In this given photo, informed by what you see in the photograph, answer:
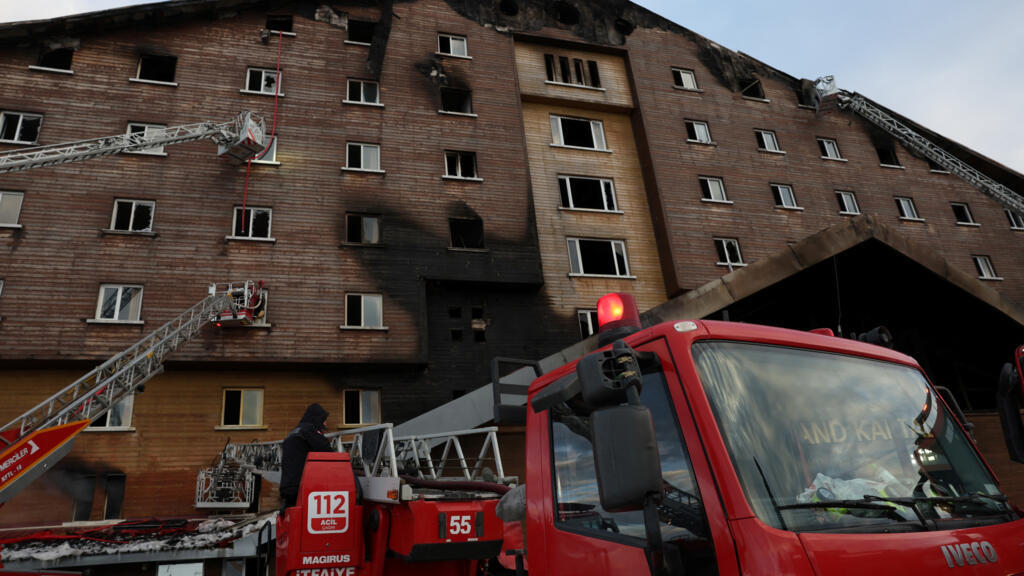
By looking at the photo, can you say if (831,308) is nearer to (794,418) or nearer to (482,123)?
(794,418)

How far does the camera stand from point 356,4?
23875mm

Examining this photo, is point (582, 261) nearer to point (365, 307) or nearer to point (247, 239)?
point (365, 307)

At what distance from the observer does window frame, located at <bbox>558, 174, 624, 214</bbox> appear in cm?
2359

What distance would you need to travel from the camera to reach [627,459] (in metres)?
2.30

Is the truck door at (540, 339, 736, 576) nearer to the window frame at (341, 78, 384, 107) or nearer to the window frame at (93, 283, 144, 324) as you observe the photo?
the window frame at (93, 283, 144, 324)

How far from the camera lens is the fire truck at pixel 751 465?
234cm

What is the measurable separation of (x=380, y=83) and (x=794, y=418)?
74.7 feet

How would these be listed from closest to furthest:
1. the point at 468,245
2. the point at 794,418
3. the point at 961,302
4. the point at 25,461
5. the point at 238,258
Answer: the point at 794,418, the point at 25,461, the point at 961,302, the point at 238,258, the point at 468,245

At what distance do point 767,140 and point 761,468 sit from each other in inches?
1124

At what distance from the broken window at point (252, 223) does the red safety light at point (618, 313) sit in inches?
692

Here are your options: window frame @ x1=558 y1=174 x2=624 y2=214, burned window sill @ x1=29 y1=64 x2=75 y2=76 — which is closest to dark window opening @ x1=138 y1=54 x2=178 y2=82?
burned window sill @ x1=29 y1=64 x2=75 y2=76

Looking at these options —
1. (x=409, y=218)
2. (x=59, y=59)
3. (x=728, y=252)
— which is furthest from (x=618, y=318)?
(x=59, y=59)

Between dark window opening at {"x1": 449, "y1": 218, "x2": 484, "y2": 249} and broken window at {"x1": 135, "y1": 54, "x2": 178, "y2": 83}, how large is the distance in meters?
11.8

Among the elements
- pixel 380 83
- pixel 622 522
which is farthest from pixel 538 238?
pixel 622 522
